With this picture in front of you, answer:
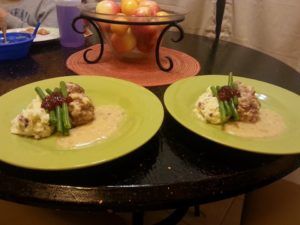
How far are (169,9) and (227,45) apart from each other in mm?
375

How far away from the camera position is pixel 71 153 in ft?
1.68

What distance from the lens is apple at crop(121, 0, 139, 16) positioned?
995 mm

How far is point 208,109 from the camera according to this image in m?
0.66

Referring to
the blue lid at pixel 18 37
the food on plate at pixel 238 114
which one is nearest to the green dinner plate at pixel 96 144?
the food on plate at pixel 238 114

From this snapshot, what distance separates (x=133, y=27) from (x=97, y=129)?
0.48 metres

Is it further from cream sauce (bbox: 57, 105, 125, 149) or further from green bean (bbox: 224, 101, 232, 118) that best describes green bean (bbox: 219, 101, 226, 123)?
cream sauce (bbox: 57, 105, 125, 149)

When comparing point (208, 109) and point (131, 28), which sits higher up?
point (131, 28)

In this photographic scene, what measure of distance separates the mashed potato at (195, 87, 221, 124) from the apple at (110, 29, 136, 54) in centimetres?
41

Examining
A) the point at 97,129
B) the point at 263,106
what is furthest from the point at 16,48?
the point at 263,106

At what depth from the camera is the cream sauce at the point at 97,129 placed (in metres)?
0.57

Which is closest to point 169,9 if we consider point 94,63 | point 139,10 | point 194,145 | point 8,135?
point 139,10

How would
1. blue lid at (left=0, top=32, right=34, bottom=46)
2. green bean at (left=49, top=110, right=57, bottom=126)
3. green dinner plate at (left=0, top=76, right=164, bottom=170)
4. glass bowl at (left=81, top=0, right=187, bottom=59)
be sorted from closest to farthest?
green dinner plate at (left=0, top=76, right=164, bottom=170) → green bean at (left=49, top=110, right=57, bottom=126) → glass bowl at (left=81, top=0, right=187, bottom=59) → blue lid at (left=0, top=32, right=34, bottom=46)

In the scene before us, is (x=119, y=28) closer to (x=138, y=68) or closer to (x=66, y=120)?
(x=138, y=68)

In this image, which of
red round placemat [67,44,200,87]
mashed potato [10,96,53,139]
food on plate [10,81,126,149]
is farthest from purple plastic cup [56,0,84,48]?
mashed potato [10,96,53,139]
